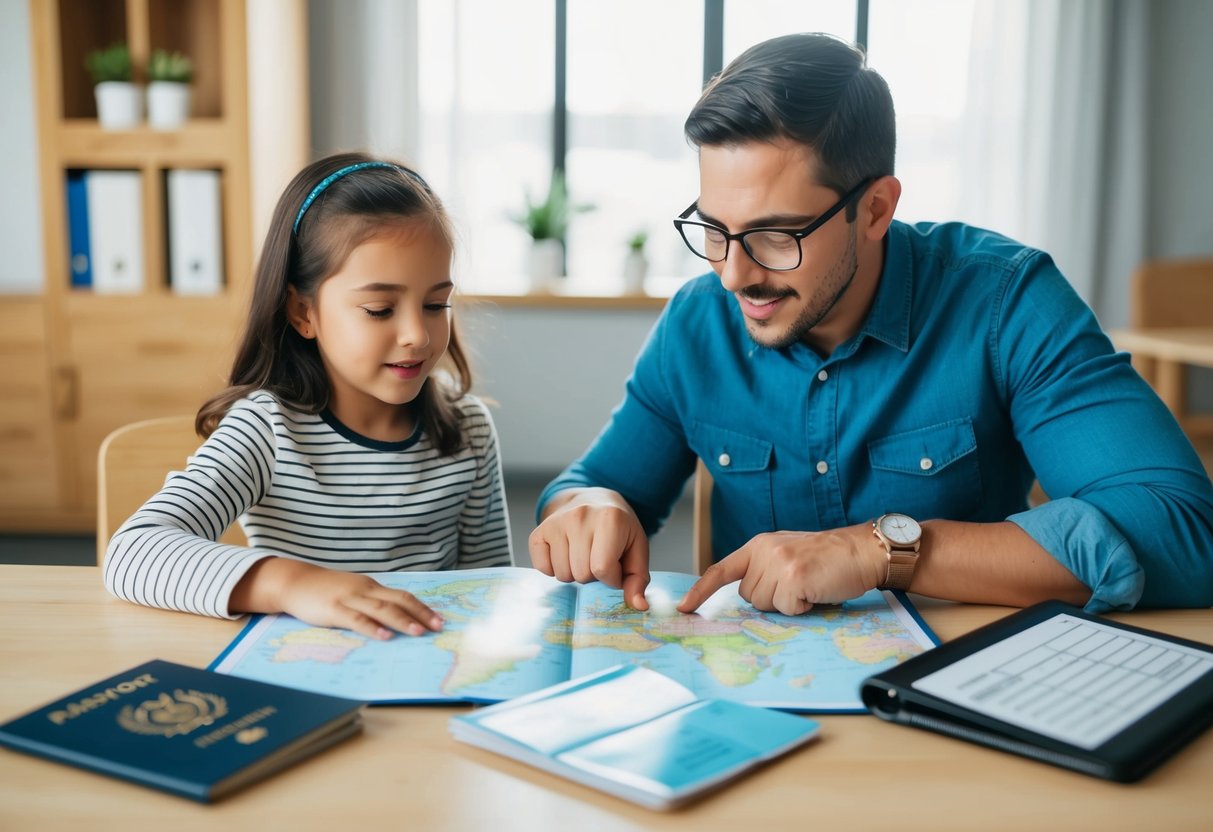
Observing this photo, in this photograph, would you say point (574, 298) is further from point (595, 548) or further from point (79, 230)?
point (595, 548)

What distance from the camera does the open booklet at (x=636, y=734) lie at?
0.68 m

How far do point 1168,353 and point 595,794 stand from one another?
258cm

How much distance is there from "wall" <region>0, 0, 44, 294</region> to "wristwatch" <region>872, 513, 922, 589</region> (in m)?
3.34

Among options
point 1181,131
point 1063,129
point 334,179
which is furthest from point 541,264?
point 334,179

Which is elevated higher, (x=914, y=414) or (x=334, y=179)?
(x=334, y=179)

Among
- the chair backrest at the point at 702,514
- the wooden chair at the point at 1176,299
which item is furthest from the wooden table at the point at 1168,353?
the chair backrest at the point at 702,514

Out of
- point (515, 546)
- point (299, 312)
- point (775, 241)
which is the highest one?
point (775, 241)

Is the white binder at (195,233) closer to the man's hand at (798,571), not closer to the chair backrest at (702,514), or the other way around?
the chair backrest at (702,514)

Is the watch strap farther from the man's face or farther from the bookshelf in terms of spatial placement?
A: the bookshelf

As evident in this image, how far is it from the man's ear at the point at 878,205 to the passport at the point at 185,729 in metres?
0.85

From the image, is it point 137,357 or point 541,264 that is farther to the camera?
point 541,264

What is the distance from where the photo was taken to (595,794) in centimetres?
68

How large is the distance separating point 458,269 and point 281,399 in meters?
0.29

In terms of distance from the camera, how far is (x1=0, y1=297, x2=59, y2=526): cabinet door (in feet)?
11.1
